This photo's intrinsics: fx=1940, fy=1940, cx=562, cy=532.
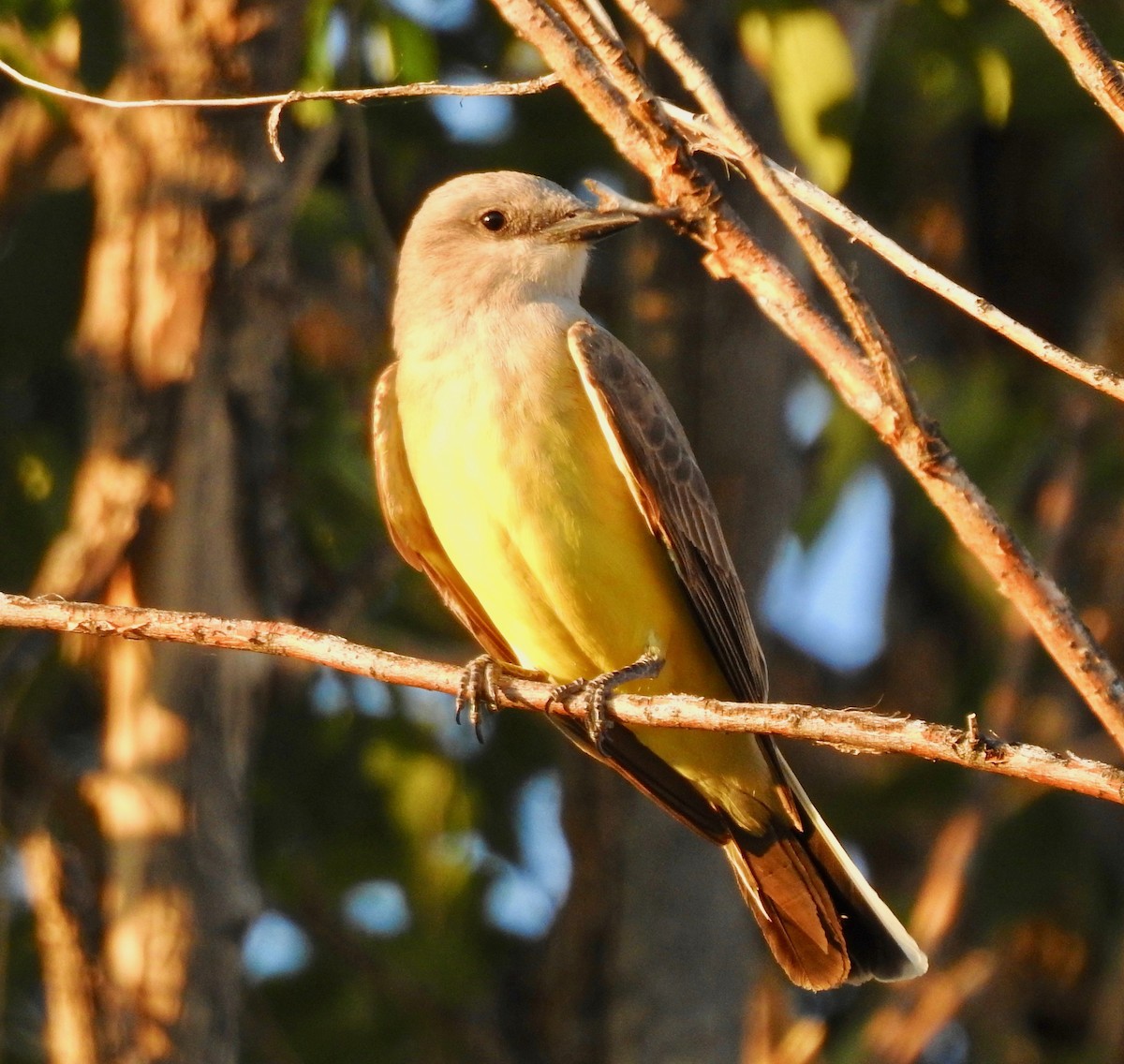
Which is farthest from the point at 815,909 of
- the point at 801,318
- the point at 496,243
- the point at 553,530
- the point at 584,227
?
the point at 801,318

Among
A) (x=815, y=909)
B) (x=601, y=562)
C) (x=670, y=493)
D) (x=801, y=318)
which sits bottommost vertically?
(x=815, y=909)

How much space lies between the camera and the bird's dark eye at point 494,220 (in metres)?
5.50

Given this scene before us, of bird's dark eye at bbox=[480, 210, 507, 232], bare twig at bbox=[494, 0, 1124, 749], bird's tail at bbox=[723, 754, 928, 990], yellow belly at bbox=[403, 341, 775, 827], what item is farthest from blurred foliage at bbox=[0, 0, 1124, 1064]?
bare twig at bbox=[494, 0, 1124, 749]

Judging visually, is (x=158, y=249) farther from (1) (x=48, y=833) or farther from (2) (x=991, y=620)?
(2) (x=991, y=620)

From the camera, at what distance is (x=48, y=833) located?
17.5 feet

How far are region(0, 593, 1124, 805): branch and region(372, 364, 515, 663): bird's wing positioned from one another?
148cm

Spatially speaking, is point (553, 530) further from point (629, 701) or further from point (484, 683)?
point (629, 701)

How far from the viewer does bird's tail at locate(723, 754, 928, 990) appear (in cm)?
466

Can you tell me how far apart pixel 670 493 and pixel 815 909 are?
1.09 m

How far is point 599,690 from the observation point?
14.2 feet

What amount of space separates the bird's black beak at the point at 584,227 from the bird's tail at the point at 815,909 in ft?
4.91

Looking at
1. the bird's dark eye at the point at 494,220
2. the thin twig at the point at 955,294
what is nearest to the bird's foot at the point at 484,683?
the bird's dark eye at the point at 494,220

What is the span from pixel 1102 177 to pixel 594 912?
4687mm

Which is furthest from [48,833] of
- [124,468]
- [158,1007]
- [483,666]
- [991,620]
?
[991,620]
